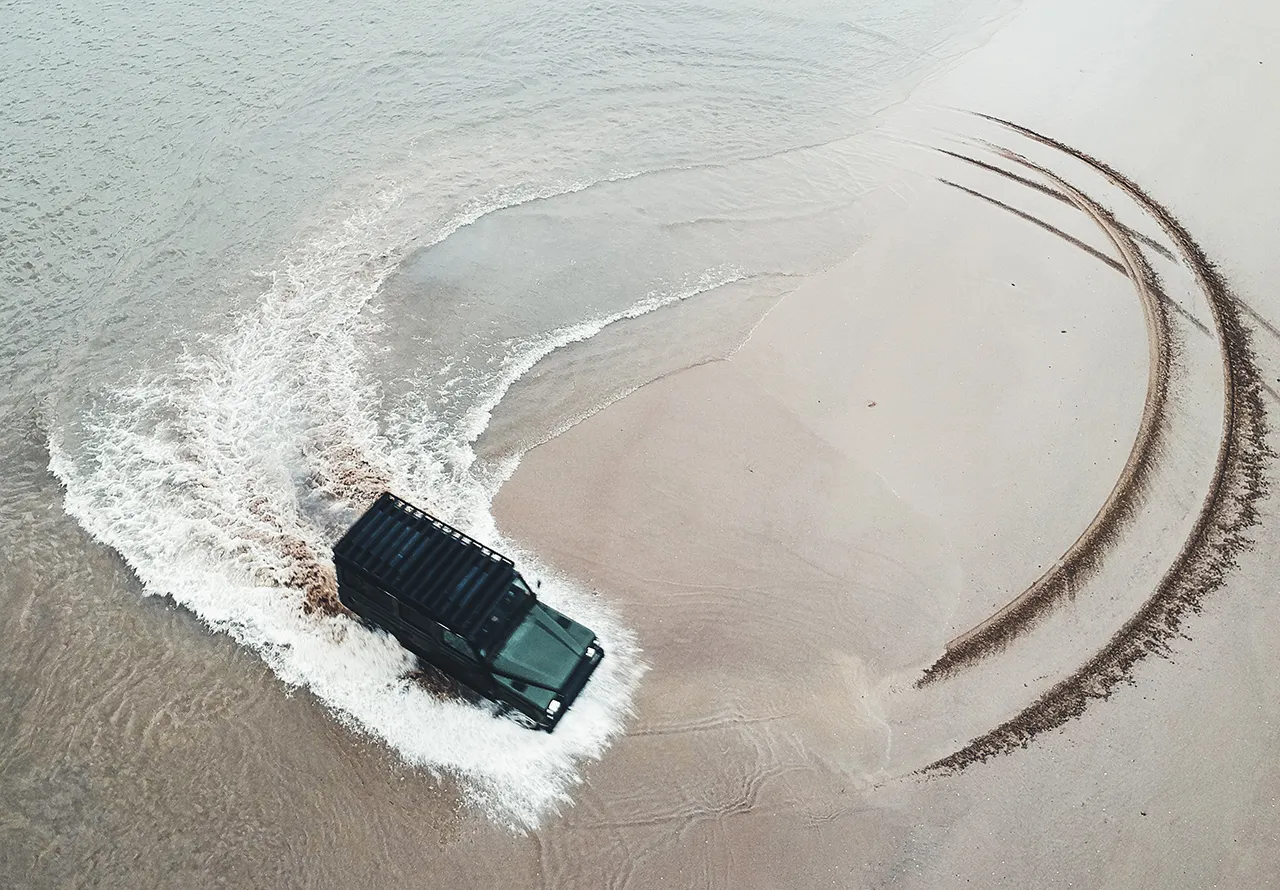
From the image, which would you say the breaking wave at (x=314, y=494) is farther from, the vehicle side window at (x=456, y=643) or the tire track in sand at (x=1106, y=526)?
the tire track in sand at (x=1106, y=526)

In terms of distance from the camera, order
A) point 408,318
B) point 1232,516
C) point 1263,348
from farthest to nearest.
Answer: point 408,318 → point 1263,348 → point 1232,516

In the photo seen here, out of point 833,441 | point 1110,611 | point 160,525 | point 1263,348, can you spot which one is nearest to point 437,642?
point 160,525

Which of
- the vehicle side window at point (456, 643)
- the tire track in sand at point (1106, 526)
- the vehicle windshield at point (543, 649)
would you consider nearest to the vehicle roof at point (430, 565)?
the vehicle side window at point (456, 643)

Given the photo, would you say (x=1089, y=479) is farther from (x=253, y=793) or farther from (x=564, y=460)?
(x=253, y=793)

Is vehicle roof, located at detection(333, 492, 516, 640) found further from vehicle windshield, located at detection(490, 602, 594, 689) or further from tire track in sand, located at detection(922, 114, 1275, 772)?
tire track in sand, located at detection(922, 114, 1275, 772)

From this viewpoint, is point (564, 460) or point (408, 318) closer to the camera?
point (564, 460)

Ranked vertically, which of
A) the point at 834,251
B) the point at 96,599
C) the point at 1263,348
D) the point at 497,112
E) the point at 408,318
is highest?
the point at 1263,348

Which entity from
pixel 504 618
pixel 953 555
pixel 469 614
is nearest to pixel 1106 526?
pixel 953 555
